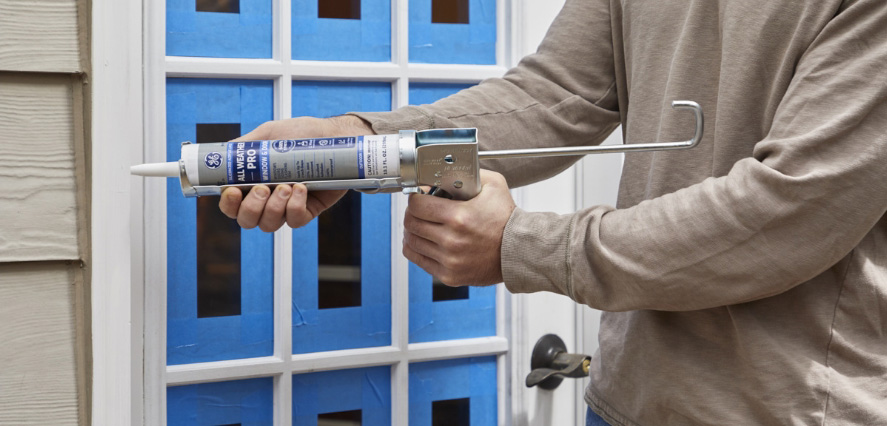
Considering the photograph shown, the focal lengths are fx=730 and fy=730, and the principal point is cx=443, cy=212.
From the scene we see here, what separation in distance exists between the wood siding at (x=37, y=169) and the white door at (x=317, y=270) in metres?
0.15

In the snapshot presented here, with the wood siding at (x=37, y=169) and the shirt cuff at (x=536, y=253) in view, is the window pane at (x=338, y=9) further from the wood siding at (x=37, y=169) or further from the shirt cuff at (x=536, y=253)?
the shirt cuff at (x=536, y=253)

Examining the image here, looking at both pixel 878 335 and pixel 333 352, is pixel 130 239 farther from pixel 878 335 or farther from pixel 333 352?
pixel 878 335

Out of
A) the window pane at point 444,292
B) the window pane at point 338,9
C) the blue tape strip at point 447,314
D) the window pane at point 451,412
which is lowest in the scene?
the window pane at point 451,412

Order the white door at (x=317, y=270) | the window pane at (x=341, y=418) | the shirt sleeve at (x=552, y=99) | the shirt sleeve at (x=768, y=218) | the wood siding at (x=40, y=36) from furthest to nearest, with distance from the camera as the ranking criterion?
1. the window pane at (x=341, y=418)
2. the white door at (x=317, y=270)
3. the shirt sleeve at (x=552, y=99)
4. the wood siding at (x=40, y=36)
5. the shirt sleeve at (x=768, y=218)

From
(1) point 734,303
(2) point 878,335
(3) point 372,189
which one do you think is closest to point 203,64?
(3) point 372,189

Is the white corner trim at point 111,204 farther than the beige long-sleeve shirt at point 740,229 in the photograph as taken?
Yes

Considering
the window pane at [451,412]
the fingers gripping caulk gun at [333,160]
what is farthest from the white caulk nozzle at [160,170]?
the window pane at [451,412]

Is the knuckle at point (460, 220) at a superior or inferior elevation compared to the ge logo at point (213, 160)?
inferior

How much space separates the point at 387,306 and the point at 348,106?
1.01 feet

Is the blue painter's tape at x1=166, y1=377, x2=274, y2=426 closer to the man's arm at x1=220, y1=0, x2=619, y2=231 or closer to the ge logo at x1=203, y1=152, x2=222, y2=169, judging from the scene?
the man's arm at x1=220, y1=0, x2=619, y2=231

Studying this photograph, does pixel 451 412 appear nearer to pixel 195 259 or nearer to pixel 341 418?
pixel 341 418

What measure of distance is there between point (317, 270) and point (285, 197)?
1.32 feet

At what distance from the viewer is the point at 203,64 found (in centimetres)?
98

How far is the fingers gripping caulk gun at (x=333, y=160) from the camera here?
0.65m
